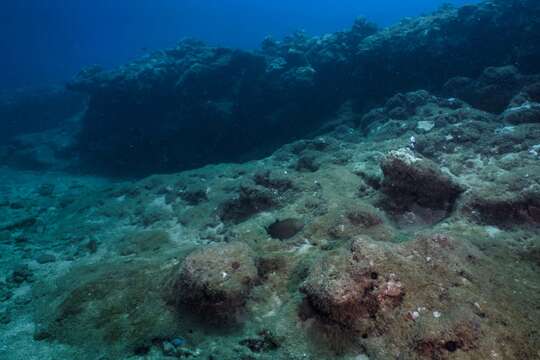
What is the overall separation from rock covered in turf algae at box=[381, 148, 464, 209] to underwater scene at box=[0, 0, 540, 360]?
0.03 meters

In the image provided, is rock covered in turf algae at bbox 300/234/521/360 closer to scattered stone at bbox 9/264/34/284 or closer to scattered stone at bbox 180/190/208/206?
scattered stone at bbox 180/190/208/206

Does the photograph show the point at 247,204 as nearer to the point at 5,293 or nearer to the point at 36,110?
the point at 5,293

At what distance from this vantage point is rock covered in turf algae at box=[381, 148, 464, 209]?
6797 millimetres

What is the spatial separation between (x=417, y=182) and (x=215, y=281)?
14.3 feet

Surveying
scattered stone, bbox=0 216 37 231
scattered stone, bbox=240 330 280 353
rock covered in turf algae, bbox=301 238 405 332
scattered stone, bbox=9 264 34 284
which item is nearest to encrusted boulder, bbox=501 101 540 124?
rock covered in turf algae, bbox=301 238 405 332

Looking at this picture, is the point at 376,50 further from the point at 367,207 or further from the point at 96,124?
the point at 96,124

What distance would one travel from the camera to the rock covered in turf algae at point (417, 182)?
22.3ft

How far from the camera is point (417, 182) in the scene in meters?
6.92

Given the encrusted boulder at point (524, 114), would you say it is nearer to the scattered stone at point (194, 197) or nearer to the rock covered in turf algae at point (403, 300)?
the rock covered in turf algae at point (403, 300)

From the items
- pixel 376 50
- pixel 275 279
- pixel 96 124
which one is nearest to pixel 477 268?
pixel 275 279

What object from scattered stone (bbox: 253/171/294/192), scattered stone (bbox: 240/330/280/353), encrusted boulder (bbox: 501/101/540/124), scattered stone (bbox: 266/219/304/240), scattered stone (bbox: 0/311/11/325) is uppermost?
encrusted boulder (bbox: 501/101/540/124)

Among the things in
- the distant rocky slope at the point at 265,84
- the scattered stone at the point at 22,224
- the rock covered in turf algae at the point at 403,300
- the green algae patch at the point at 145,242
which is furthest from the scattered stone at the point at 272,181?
the distant rocky slope at the point at 265,84

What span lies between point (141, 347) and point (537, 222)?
20.8 feet

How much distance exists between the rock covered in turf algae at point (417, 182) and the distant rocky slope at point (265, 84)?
38.7ft
